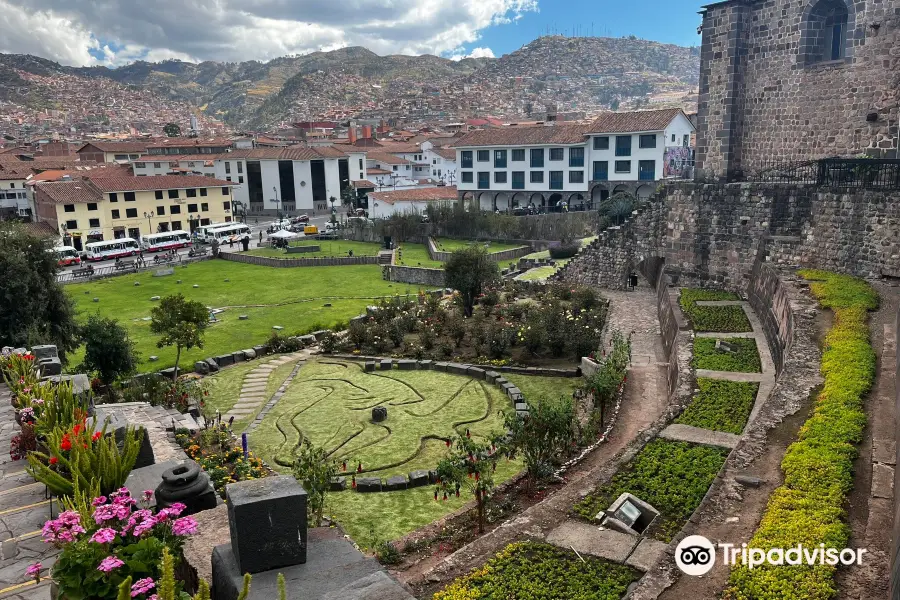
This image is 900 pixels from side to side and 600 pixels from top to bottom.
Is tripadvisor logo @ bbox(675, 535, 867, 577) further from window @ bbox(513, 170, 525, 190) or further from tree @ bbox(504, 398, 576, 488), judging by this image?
window @ bbox(513, 170, 525, 190)

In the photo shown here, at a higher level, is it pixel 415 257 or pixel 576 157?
pixel 576 157

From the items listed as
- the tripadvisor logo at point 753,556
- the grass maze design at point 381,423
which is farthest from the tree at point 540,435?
the tripadvisor logo at point 753,556

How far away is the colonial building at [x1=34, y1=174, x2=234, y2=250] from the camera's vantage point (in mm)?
53688

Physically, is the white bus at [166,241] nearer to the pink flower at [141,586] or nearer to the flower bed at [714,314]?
the flower bed at [714,314]

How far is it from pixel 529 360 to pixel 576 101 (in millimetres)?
180232

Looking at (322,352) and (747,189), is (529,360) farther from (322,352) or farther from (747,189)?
(747,189)

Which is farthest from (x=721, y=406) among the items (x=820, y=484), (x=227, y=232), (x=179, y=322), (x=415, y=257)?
(x=227, y=232)

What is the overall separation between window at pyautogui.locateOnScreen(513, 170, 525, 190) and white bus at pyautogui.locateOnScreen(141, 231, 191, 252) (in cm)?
2960

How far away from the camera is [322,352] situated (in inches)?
894

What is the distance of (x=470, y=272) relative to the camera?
2480 centimetres

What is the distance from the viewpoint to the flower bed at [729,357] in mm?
14930

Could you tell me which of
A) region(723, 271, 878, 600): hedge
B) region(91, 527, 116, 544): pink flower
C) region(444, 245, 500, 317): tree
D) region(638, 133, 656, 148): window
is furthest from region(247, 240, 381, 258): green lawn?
region(91, 527, 116, 544): pink flower

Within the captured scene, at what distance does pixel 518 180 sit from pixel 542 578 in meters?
58.3

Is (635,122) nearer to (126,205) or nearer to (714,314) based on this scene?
(714,314)
